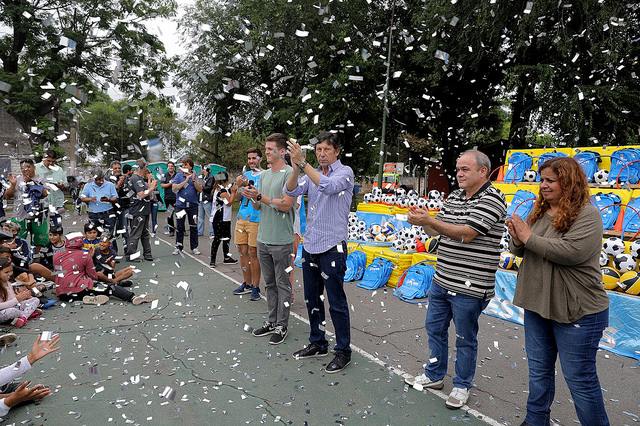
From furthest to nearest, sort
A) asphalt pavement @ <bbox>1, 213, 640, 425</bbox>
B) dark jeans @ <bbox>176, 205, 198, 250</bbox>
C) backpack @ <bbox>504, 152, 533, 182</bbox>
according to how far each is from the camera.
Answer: dark jeans @ <bbox>176, 205, 198, 250</bbox>, backpack @ <bbox>504, 152, 533, 182</bbox>, asphalt pavement @ <bbox>1, 213, 640, 425</bbox>

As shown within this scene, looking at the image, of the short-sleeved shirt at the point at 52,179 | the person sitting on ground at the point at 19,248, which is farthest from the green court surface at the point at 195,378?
the short-sleeved shirt at the point at 52,179

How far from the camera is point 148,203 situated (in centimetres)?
860

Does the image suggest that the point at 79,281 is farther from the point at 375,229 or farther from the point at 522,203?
the point at 522,203

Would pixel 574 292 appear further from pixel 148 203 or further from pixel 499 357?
pixel 148 203

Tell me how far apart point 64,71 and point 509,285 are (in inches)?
781

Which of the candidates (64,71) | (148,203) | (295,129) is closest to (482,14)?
(295,129)

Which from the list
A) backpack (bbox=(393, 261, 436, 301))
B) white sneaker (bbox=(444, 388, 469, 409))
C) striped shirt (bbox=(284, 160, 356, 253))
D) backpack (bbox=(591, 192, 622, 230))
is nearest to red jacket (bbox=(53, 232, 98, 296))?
striped shirt (bbox=(284, 160, 356, 253))

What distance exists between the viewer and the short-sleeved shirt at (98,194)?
7.83 metres

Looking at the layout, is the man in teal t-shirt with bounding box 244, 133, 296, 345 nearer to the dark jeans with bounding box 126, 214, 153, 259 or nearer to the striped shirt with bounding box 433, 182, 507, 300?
the striped shirt with bounding box 433, 182, 507, 300

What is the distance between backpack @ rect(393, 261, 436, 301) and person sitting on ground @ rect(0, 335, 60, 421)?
178 inches

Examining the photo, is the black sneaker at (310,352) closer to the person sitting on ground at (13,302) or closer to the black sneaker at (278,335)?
the black sneaker at (278,335)

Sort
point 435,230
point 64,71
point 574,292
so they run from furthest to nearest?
point 64,71, point 435,230, point 574,292

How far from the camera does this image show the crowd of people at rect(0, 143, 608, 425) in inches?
97.4

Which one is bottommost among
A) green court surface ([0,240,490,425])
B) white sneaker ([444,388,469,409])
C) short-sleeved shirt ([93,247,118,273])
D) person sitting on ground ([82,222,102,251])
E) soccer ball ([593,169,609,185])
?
green court surface ([0,240,490,425])
